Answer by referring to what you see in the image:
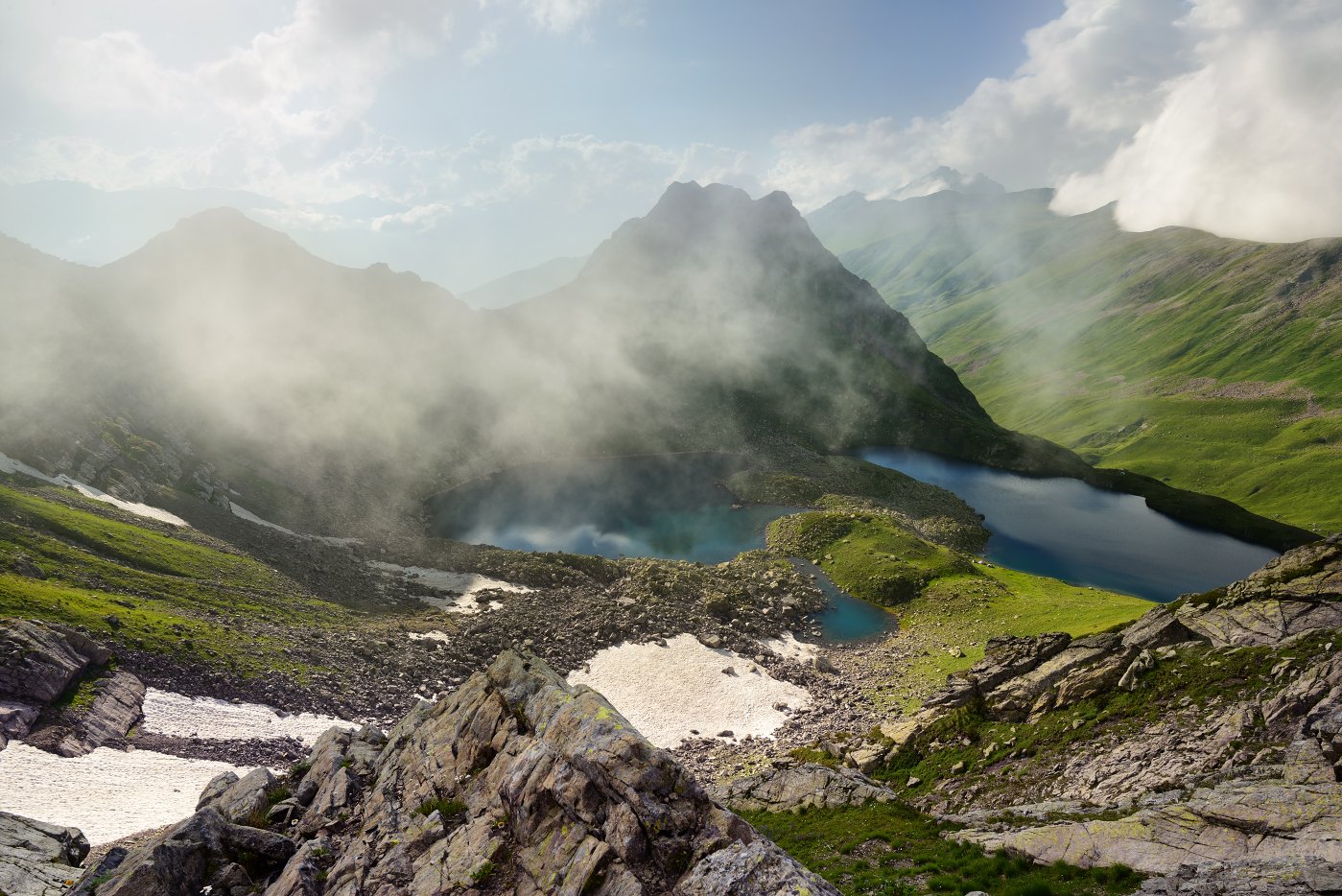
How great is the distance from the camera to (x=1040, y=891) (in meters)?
17.8

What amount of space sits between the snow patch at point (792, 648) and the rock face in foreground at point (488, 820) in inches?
2189

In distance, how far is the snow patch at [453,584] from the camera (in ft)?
283

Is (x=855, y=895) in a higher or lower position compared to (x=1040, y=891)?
lower

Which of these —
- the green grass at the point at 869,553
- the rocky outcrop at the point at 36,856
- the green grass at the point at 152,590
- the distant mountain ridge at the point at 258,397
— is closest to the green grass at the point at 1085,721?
the rocky outcrop at the point at 36,856

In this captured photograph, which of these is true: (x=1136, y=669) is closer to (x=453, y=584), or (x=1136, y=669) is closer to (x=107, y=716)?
(x=107, y=716)

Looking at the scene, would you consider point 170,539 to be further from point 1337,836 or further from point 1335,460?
point 1335,460

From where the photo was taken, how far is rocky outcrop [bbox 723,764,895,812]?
31875 millimetres

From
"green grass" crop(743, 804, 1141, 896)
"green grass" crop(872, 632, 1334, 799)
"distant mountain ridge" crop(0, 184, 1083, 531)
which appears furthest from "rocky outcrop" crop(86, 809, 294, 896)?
"distant mountain ridge" crop(0, 184, 1083, 531)

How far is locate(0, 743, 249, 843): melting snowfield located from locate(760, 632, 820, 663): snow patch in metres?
56.6

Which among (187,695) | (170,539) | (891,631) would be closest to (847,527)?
(891,631)

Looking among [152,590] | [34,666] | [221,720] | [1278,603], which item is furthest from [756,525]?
[34,666]

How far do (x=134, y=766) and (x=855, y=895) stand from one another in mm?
47087

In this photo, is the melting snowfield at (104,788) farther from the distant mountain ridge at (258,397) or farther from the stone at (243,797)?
the distant mountain ridge at (258,397)

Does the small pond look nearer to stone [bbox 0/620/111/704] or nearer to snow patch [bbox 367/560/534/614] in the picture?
snow patch [bbox 367/560/534/614]
